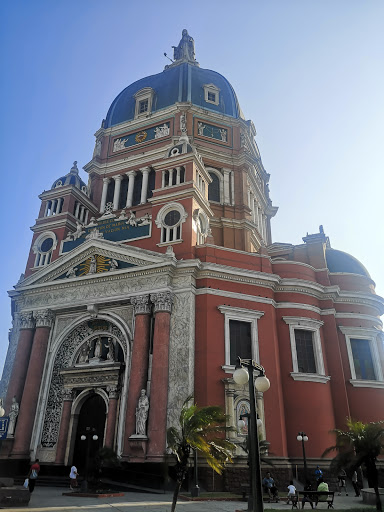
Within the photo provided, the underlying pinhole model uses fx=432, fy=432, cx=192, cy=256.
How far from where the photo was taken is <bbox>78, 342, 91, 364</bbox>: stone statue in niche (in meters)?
23.8

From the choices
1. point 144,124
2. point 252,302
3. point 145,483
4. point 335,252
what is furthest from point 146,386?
point 144,124

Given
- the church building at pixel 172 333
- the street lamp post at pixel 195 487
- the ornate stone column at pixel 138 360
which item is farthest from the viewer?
the church building at pixel 172 333

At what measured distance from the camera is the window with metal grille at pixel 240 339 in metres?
22.0

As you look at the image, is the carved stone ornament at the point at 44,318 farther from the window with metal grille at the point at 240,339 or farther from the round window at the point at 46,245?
the window with metal grille at the point at 240,339

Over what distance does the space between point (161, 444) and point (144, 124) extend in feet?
82.4

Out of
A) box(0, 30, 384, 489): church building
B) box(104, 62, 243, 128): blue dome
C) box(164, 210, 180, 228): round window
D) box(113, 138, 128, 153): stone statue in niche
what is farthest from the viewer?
box(104, 62, 243, 128): blue dome

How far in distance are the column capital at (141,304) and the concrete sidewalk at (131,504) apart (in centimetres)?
830

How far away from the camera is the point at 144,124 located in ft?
116

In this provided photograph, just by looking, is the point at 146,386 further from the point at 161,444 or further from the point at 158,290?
the point at 158,290

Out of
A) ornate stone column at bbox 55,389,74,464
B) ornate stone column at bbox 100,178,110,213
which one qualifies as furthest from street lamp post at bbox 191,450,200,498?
ornate stone column at bbox 100,178,110,213

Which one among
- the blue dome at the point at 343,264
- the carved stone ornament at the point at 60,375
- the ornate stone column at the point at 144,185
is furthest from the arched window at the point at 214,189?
the carved stone ornament at the point at 60,375

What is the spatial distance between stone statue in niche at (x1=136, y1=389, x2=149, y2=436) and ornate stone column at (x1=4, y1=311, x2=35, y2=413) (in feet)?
24.7

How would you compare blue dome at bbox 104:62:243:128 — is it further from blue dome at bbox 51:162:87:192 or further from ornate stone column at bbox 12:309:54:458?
ornate stone column at bbox 12:309:54:458

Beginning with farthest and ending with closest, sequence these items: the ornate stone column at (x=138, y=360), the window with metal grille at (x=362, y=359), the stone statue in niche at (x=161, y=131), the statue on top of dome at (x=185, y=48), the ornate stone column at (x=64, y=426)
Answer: the statue on top of dome at (x=185, y=48)
the stone statue in niche at (x=161, y=131)
the window with metal grille at (x=362, y=359)
the ornate stone column at (x=64, y=426)
the ornate stone column at (x=138, y=360)
